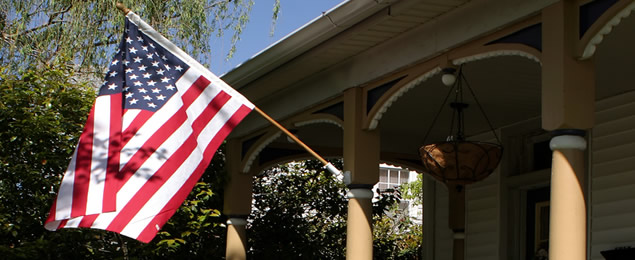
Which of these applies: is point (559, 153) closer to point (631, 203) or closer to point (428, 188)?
point (631, 203)

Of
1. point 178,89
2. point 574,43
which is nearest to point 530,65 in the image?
point 574,43

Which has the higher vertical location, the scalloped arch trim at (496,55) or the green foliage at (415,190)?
the green foliage at (415,190)

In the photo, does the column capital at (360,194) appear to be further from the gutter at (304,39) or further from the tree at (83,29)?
the tree at (83,29)

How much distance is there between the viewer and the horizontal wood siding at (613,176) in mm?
8906

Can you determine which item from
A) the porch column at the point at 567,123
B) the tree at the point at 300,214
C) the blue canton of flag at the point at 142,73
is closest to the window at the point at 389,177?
the tree at the point at 300,214

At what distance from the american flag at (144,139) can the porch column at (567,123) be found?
277 centimetres

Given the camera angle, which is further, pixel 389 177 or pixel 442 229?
pixel 389 177

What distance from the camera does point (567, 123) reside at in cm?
574

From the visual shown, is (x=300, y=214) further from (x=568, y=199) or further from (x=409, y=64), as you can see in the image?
(x=568, y=199)

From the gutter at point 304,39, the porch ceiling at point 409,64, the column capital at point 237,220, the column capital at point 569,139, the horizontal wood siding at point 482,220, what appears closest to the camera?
the column capital at point 569,139

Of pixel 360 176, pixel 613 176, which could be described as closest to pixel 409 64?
pixel 360 176

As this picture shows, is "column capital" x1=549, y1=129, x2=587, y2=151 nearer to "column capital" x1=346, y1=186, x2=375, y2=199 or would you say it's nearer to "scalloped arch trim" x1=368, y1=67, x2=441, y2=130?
"scalloped arch trim" x1=368, y1=67, x2=441, y2=130

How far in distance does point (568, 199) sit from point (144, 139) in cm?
354

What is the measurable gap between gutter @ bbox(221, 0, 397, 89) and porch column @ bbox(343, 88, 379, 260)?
0.76m
